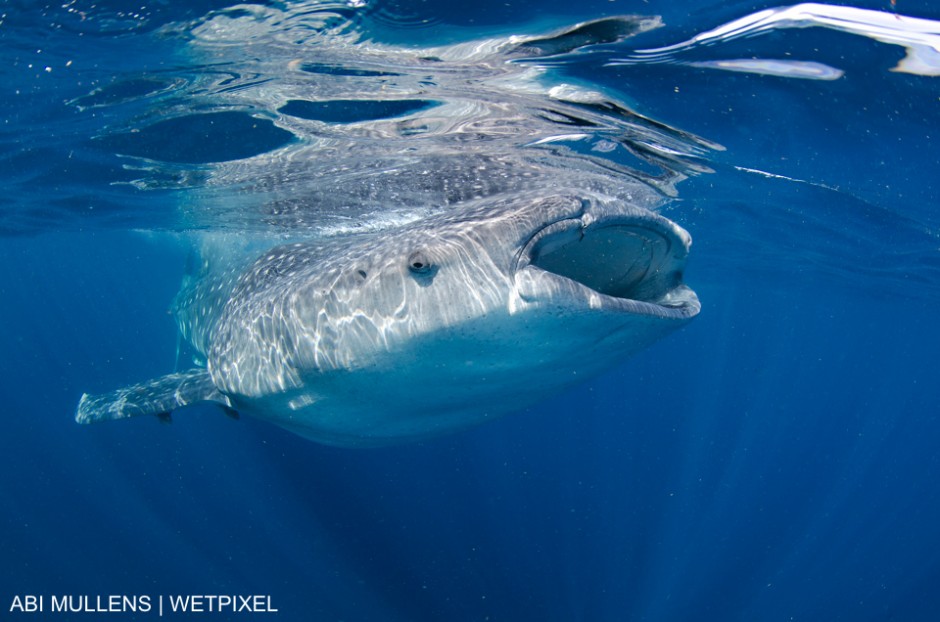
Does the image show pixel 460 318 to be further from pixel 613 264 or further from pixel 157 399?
pixel 157 399

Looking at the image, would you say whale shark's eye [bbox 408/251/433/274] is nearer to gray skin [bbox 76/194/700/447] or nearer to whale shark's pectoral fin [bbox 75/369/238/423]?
gray skin [bbox 76/194/700/447]

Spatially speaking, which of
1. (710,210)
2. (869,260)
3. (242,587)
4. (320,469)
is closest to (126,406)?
(320,469)

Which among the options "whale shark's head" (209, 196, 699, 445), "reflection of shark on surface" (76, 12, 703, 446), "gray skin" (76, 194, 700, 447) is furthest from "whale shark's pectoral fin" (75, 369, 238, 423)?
"whale shark's head" (209, 196, 699, 445)

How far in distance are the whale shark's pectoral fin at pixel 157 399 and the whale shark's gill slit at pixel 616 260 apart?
378 centimetres

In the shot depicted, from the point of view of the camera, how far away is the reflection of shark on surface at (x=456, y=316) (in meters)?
3.28

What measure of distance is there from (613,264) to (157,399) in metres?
5.30

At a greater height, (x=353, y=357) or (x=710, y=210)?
(x=353, y=357)

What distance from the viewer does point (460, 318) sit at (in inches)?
131

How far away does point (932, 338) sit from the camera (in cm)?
3716

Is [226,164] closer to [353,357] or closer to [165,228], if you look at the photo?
[353,357]

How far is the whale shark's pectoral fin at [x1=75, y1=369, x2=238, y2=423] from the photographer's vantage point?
619cm

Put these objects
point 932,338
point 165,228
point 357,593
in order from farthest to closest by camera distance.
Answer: point 932,338 < point 165,228 < point 357,593

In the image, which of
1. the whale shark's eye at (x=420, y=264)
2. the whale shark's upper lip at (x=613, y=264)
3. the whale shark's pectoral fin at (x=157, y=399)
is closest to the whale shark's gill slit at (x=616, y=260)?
the whale shark's upper lip at (x=613, y=264)

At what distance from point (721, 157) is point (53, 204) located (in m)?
15.4
